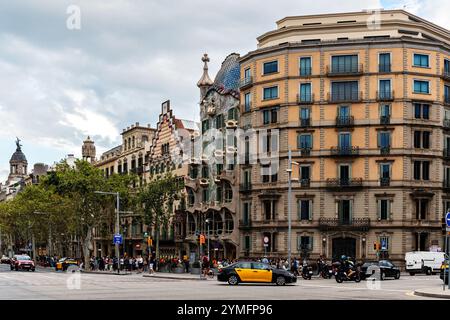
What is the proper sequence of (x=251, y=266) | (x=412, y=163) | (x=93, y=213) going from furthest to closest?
(x=93, y=213)
(x=412, y=163)
(x=251, y=266)

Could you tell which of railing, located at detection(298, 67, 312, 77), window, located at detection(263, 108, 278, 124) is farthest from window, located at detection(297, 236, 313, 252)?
railing, located at detection(298, 67, 312, 77)

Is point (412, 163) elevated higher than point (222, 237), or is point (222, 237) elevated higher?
point (412, 163)

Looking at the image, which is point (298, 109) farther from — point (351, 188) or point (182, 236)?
point (182, 236)

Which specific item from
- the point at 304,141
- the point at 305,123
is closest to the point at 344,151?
the point at 304,141

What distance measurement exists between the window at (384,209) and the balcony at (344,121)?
25.6 ft

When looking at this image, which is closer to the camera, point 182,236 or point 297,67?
point 297,67

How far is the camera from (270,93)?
236 ft

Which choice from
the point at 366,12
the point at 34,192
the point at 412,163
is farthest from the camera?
the point at 34,192

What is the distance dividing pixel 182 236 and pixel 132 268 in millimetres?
15966

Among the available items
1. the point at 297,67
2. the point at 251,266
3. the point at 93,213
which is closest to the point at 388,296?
the point at 251,266

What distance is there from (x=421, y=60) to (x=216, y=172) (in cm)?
2447

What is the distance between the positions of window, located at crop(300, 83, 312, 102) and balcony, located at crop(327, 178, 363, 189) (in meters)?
8.28

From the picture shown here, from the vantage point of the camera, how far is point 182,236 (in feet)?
275

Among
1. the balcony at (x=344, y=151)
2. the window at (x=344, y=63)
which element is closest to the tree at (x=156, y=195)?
the balcony at (x=344, y=151)
